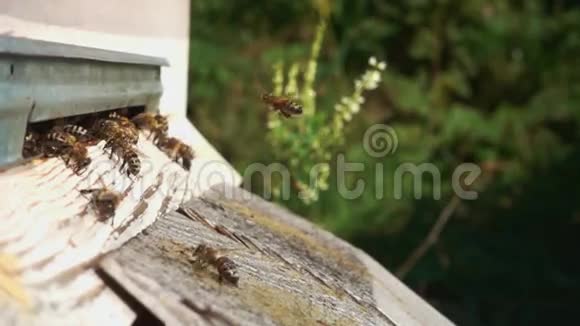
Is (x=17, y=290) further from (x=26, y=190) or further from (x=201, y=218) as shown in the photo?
(x=201, y=218)

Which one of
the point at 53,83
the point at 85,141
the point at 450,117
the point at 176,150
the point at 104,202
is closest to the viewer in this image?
the point at 104,202

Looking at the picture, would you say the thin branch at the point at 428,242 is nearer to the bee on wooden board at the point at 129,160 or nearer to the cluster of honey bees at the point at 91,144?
the cluster of honey bees at the point at 91,144

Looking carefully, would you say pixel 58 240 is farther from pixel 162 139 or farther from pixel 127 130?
pixel 162 139

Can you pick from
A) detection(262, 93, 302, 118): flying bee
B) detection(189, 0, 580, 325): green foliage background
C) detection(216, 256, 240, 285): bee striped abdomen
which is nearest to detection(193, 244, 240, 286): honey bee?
detection(216, 256, 240, 285): bee striped abdomen

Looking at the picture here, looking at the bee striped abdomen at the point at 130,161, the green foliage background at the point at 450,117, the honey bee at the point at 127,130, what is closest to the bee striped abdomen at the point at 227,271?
the bee striped abdomen at the point at 130,161

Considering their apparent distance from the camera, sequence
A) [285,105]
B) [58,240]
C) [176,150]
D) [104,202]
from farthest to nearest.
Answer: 1. [285,105]
2. [176,150]
3. [104,202]
4. [58,240]

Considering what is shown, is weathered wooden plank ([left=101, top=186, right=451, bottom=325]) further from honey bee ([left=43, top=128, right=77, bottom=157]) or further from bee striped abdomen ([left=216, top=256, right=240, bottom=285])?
honey bee ([left=43, top=128, right=77, bottom=157])

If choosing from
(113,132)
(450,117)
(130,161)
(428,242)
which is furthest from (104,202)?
(450,117)
